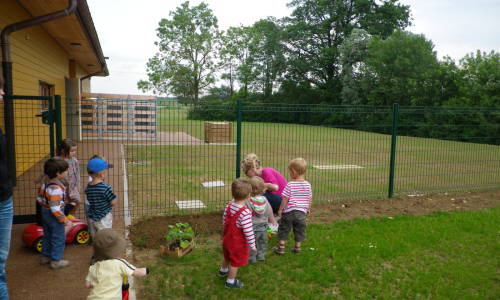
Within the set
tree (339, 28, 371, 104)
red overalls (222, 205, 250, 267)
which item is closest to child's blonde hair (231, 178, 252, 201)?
red overalls (222, 205, 250, 267)

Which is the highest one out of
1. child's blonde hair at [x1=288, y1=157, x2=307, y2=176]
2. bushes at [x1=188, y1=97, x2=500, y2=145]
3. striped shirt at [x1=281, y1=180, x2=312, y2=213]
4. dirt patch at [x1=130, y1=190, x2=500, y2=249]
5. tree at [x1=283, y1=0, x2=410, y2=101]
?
tree at [x1=283, y1=0, x2=410, y2=101]

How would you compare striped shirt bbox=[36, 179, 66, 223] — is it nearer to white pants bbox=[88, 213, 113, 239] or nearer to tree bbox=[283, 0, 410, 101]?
white pants bbox=[88, 213, 113, 239]

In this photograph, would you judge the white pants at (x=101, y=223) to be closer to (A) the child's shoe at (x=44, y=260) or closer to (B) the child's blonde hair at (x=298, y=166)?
(A) the child's shoe at (x=44, y=260)

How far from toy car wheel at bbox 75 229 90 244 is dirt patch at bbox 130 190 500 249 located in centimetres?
54

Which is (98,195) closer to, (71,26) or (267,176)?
(267,176)

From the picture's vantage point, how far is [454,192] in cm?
819

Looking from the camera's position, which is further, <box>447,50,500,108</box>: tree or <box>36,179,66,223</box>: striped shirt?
<box>447,50,500,108</box>: tree

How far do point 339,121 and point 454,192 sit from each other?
116 inches

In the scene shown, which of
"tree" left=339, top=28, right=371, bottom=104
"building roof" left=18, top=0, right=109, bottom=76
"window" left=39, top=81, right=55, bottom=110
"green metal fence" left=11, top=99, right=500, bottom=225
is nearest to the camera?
"green metal fence" left=11, top=99, right=500, bottom=225

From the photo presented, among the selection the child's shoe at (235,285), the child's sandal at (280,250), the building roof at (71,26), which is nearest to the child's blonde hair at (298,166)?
the child's sandal at (280,250)

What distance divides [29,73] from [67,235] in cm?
667

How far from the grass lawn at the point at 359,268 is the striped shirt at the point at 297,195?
1.99 feet

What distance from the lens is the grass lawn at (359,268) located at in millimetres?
3793

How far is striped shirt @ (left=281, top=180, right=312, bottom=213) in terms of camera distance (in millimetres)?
4605
